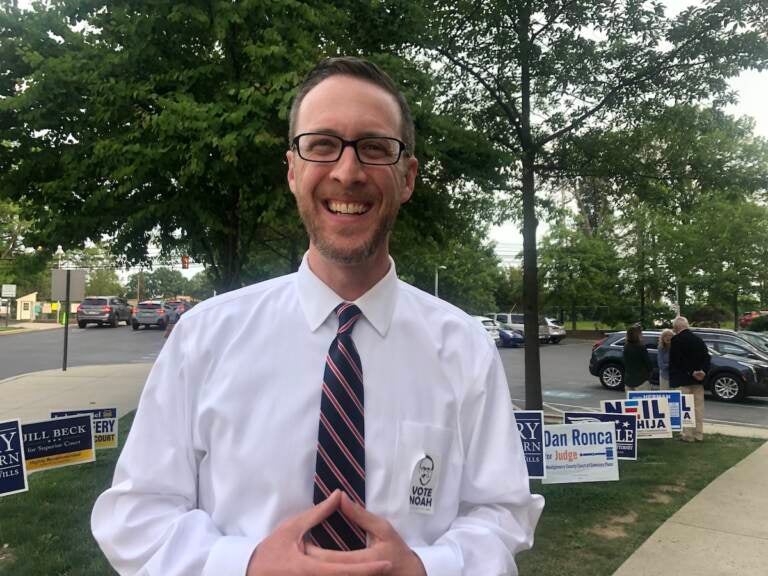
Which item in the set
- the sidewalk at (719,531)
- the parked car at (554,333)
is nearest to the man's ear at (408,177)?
the sidewalk at (719,531)

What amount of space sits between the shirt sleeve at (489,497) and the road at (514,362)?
426 inches

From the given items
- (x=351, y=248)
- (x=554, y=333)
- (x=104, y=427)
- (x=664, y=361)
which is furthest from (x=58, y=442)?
(x=554, y=333)

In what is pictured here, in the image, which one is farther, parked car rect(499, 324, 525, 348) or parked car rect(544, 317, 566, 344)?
parked car rect(544, 317, 566, 344)

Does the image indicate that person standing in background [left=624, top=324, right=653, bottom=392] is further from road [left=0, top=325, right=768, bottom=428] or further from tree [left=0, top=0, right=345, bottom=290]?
tree [left=0, top=0, right=345, bottom=290]

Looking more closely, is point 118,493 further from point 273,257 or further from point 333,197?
point 273,257

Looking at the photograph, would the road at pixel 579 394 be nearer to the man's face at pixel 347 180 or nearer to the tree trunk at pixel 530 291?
the tree trunk at pixel 530 291

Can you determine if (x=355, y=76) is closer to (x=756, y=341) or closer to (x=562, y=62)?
(x=562, y=62)

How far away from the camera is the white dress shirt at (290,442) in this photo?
1362mm

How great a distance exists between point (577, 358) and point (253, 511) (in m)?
23.6

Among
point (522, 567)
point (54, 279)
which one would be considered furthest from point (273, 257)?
point (522, 567)

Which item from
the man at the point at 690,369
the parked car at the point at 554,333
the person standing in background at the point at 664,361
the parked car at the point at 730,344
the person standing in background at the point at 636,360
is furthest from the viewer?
the parked car at the point at 554,333

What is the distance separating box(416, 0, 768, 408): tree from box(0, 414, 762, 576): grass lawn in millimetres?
1802

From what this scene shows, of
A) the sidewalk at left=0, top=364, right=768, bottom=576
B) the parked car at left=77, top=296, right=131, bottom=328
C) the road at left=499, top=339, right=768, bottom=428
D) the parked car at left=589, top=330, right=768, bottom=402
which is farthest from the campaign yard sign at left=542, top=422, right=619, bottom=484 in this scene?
the parked car at left=77, top=296, right=131, bottom=328

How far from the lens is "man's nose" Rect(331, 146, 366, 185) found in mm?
1491
